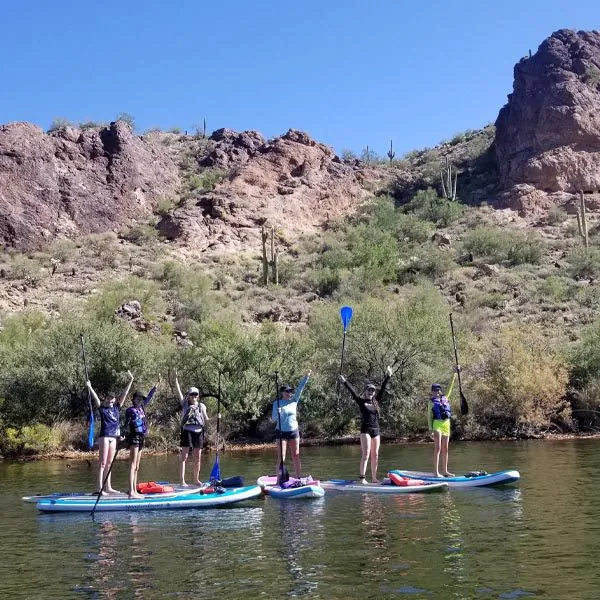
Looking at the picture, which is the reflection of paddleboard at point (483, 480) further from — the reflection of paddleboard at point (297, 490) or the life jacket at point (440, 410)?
the reflection of paddleboard at point (297, 490)

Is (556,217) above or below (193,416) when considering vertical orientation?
above

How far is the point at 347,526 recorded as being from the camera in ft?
38.9

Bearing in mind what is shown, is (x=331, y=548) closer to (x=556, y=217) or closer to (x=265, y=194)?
(x=556, y=217)

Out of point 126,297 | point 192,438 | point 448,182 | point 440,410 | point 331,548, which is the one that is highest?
point 448,182

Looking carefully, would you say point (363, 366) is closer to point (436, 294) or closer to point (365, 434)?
point (365, 434)

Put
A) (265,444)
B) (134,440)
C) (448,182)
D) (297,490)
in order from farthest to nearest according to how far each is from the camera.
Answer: (448,182), (265,444), (297,490), (134,440)

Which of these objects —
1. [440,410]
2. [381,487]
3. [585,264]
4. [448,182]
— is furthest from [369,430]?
[448,182]

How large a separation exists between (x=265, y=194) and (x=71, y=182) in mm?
15377

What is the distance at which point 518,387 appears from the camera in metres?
27.2

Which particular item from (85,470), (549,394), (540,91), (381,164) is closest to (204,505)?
(85,470)

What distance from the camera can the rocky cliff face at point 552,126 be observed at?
211ft

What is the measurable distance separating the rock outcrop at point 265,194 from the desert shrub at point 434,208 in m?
5.32

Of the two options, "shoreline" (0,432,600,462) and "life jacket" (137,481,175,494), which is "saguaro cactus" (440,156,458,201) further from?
"life jacket" (137,481,175,494)

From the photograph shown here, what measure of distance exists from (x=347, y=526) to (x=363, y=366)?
1734 centimetres
